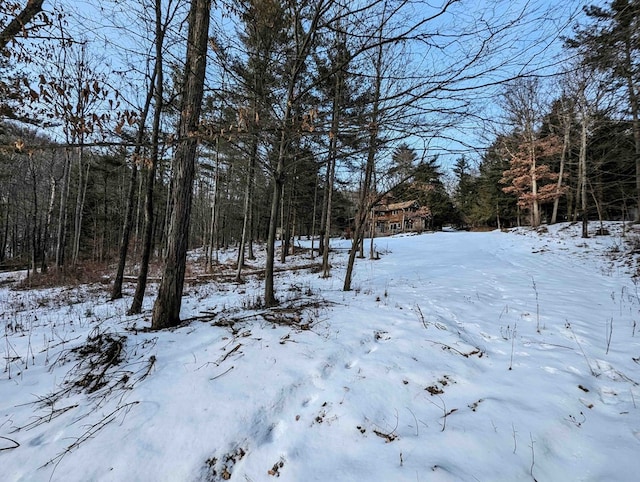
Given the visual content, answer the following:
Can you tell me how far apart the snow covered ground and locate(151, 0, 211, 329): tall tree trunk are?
1.39 feet

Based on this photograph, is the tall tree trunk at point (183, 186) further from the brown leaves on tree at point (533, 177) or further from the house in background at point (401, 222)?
the house in background at point (401, 222)

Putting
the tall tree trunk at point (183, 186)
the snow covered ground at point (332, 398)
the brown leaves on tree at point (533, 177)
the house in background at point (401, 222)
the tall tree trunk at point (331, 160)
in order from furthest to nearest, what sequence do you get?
the house in background at point (401, 222) → the brown leaves on tree at point (533, 177) → the tall tree trunk at point (183, 186) → the tall tree trunk at point (331, 160) → the snow covered ground at point (332, 398)

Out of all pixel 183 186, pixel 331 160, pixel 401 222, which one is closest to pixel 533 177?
pixel 401 222

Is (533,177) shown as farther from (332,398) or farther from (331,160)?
(332,398)

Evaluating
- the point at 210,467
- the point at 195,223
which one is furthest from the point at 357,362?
the point at 195,223

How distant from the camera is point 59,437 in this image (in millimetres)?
1990

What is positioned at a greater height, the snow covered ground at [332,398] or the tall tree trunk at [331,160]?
the tall tree trunk at [331,160]

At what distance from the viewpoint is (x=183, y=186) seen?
160 inches

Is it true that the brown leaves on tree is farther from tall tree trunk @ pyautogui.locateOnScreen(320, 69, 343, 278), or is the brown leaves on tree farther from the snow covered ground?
the snow covered ground

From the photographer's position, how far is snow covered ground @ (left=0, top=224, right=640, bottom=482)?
1.74 m

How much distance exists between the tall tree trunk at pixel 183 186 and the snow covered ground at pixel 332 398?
423 millimetres

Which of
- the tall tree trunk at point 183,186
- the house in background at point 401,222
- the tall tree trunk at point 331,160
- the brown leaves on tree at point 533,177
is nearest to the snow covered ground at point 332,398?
the tall tree trunk at point 183,186

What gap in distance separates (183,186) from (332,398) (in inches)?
141

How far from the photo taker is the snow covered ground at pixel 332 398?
1.74m
